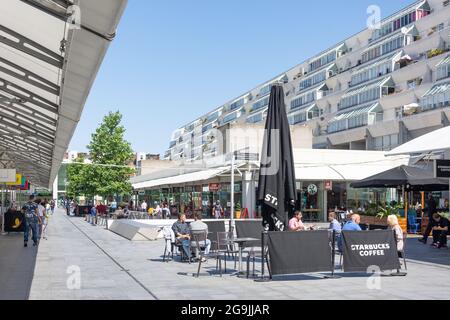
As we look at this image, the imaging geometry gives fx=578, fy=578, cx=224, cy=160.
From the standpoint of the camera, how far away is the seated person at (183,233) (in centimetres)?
1354

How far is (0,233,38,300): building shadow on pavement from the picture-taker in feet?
29.1

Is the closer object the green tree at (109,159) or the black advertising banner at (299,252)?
the black advertising banner at (299,252)

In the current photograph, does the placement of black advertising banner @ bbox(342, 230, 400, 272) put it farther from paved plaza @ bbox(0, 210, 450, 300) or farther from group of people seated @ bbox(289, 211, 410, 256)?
group of people seated @ bbox(289, 211, 410, 256)

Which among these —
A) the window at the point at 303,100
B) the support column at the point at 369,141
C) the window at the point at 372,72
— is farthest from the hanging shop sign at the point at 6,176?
the window at the point at 303,100

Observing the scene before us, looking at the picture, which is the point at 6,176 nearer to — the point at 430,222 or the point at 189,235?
the point at 189,235

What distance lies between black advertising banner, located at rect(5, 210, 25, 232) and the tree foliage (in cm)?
2425

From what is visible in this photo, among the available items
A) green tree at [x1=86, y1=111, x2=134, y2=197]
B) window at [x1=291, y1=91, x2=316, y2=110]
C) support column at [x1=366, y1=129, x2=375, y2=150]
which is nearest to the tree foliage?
green tree at [x1=86, y1=111, x2=134, y2=197]

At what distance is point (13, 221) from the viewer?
23.0 meters

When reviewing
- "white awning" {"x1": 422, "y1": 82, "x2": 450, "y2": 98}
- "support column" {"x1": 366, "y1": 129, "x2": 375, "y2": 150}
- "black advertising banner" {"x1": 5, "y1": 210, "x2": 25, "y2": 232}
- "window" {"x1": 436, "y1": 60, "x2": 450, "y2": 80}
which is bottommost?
"black advertising banner" {"x1": 5, "y1": 210, "x2": 25, "y2": 232}

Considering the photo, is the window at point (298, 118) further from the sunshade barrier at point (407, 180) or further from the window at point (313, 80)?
the sunshade barrier at point (407, 180)

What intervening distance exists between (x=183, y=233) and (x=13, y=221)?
11890 millimetres

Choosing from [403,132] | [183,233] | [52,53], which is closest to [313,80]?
[403,132]

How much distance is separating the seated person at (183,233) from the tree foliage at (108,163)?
3439 cm
